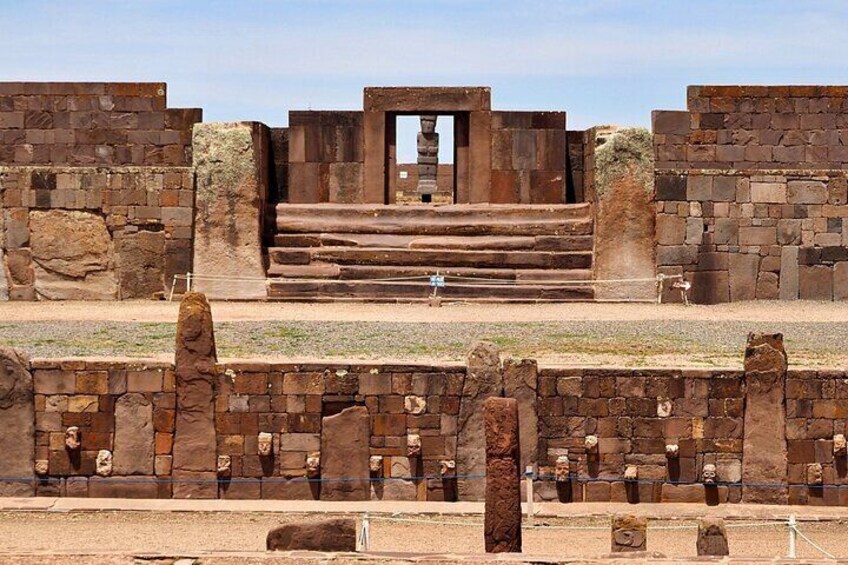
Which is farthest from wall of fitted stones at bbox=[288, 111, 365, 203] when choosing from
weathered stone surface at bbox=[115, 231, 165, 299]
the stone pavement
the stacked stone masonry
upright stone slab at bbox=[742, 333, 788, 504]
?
upright stone slab at bbox=[742, 333, 788, 504]

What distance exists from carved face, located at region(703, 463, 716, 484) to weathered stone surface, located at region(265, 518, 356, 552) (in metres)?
5.19

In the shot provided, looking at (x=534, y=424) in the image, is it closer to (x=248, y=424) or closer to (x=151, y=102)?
(x=248, y=424)

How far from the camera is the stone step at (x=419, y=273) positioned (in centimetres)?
2397

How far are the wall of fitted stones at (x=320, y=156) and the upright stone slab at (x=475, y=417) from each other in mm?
10436

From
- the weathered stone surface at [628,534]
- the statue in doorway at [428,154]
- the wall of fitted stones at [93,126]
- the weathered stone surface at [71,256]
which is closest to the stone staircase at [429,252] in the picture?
the wall of fitted stones at [93,126]

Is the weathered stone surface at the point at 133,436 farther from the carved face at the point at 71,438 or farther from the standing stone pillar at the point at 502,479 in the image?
the standing stone pillar at the point at 502,479

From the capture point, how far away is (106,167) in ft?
80.5

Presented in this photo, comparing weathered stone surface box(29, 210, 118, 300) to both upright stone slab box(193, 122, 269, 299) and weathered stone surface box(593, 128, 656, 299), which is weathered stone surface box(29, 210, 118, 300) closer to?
upright stone slab box(193, 122, 269, 299)

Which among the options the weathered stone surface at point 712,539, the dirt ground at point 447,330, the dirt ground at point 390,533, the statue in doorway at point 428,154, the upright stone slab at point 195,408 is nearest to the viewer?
the weathered stone surface at point 712,539

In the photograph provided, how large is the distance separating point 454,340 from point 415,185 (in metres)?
23.5

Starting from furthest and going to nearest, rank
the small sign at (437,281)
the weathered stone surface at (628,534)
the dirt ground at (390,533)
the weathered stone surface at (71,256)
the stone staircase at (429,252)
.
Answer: the weathered stone surface at (71,256), the stone staircase at (429,252), the small sign at (437,281), the dirt ground at (390,533), the weathered stone surface at (628,534)

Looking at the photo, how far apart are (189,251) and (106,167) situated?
5.32 feet

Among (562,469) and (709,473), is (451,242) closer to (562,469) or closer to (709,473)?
(562,469)

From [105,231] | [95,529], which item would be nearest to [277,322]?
[105,231]
